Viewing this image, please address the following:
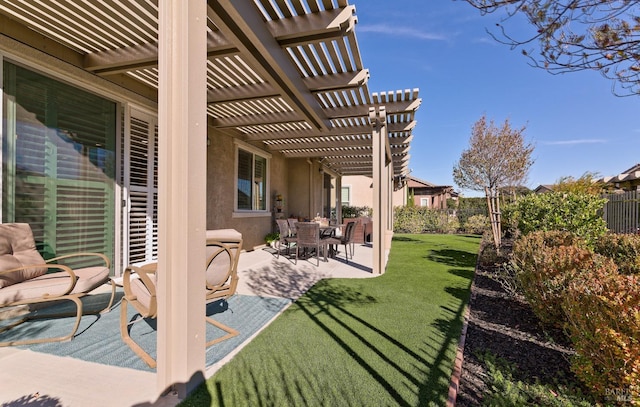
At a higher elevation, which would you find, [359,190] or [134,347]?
[359,190]

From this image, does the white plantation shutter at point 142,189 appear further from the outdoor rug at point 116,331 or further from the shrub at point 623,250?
the shrub at point 623,250

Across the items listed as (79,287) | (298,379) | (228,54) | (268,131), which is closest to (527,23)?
(228,54)

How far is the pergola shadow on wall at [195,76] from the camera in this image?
1.90 metres

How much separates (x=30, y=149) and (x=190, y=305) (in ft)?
11.5

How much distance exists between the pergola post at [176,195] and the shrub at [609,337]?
8.38 feet

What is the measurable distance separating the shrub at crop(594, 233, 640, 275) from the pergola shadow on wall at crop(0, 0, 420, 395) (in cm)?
351

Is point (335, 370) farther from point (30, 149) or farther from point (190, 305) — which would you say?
point (30, 149)

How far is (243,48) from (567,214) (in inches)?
289

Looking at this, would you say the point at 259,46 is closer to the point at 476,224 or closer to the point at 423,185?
the point at 476,224

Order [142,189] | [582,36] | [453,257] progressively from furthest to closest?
[453,257]
[142,189]
[582,36]

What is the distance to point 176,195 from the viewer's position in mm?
1895

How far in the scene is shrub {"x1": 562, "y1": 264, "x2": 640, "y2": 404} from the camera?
5.55ft

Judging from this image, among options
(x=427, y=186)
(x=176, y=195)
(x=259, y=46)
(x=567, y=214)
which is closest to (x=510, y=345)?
(x=176, y=195)

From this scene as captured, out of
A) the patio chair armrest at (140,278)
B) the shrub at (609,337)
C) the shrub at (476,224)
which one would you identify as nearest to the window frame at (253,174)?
the patio chair armrest at (140,278)
